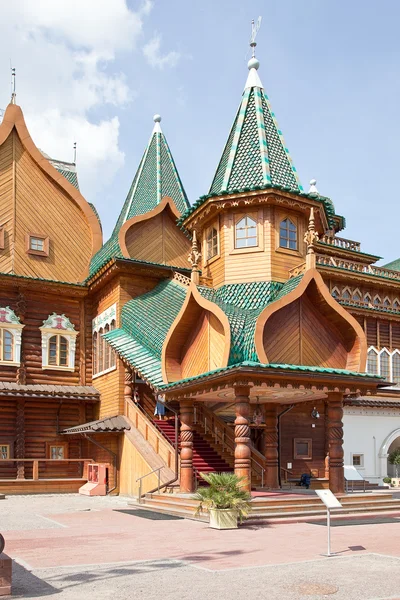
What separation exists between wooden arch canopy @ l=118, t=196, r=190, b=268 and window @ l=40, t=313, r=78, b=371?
3878 millimetres

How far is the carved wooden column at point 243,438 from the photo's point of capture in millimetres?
15055

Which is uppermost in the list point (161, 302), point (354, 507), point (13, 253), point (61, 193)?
point (61, 193)

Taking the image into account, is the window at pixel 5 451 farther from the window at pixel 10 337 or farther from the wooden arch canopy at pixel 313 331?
the wooden arch canopy at pixel 313 331

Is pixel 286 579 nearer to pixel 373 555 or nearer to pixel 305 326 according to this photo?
pixel 373 555

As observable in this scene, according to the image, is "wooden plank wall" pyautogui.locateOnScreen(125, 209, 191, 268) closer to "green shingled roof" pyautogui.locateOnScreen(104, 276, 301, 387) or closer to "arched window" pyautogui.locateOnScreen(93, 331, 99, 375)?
"green shingled roof" pyautogui.locateOnScreen(104, 276, 301, 387)

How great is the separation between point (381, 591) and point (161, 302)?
57.5 feet

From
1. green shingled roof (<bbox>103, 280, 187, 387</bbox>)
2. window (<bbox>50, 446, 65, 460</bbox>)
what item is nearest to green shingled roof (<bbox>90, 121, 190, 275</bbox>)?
green shingled roof (<bbox>103, 280, 187, 387</bbox>)

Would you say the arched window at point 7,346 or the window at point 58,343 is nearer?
the arched window at point 7,346

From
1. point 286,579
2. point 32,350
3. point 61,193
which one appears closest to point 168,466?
point 32,350

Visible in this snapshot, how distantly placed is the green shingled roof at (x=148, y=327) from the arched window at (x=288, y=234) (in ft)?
17.4

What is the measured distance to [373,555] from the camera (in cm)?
1004

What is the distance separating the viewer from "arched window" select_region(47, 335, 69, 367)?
87.4ft

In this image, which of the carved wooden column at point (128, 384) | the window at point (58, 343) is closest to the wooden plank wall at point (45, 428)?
the window at point (58, 343)

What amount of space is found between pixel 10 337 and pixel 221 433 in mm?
9398
